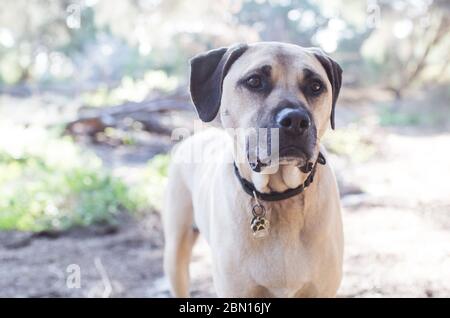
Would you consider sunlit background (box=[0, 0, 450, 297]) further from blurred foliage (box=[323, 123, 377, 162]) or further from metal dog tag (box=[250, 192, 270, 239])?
metal dog tag (box=[250, 192, 270, 239])

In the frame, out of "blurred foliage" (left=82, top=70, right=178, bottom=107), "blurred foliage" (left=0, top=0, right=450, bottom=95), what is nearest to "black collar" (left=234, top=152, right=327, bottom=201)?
"blurred foliage" (left=0, top=0, right=450, bottom=95)

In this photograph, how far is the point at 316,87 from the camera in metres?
2.26

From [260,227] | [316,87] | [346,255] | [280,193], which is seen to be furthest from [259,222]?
[346,255]

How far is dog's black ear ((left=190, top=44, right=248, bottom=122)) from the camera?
239 cm

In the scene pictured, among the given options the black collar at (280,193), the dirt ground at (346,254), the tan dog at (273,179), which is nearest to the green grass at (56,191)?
the dirt ground at (346,254)

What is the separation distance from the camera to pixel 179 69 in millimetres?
10992

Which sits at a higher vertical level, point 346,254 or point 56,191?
point 56,191

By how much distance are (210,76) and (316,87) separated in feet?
1.61

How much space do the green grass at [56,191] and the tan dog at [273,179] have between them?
8.80 ft

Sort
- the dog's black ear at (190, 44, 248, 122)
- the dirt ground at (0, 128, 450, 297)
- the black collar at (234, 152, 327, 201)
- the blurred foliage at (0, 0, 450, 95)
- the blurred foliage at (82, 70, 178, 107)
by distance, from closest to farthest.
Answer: the black collar at (234, 152, 327, 201) → the dog's black ear at (190, 44, 248, 122) → the dirt ground at (0, 128, 450, 297) → the blurred foliage at (0, 0, 450, 95) → the blurred foliage at (82, 70, 178, 107)

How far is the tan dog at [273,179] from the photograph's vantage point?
7.09 feet

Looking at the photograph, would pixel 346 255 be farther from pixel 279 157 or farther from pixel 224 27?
pixel 224 27
